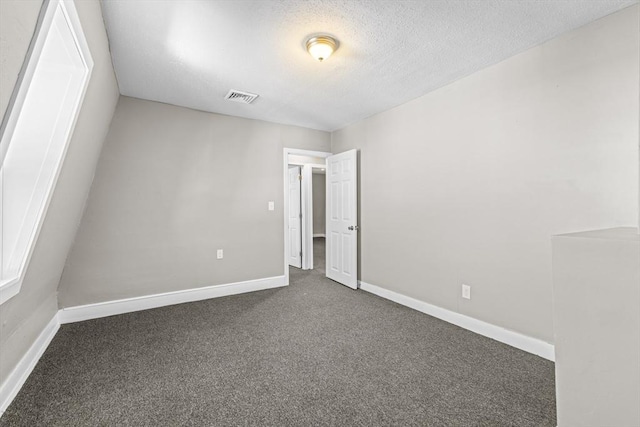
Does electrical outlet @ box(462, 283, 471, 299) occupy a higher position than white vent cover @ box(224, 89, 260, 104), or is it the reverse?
white vent cover @ box(224, 89, 260, 104)

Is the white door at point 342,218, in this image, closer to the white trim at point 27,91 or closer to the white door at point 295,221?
the white door at point 295,221

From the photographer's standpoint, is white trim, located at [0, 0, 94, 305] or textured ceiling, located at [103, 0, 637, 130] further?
textured ceiling, located at [103, 0, 637, 130]

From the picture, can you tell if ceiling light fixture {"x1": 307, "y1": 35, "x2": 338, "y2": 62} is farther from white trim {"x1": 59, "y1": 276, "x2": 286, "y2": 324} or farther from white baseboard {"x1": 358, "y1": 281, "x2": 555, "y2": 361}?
white trim {"x1": 59, "y1": 276, "x2": 286, "y2": 324}

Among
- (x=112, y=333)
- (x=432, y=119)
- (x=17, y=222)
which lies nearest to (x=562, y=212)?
(x=432, y=119)

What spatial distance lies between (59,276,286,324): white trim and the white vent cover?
2.34 m

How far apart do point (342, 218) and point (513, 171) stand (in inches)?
93.1

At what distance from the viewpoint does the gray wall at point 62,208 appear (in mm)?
1772

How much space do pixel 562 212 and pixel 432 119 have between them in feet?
5.03

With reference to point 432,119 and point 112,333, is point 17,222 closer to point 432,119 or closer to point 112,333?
point 112,333

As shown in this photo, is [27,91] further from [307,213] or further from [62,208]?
[307,213]

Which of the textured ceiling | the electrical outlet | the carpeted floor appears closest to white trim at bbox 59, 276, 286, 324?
the carpeted floor

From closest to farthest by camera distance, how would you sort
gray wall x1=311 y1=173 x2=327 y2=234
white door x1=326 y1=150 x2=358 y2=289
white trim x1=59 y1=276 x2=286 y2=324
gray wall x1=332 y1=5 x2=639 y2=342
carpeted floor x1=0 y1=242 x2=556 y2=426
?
carpeted floor x1=0 y1=242 x2=556 y2=426 → gray wall x1=332 y1=5 x2=639 y2=342 → white trim x1=59 y1=276 x2=286 y2=324 → white door x1=326 y1=150 x2=358 y2=289 → gray wall x1=311 y1=173 x2=327 y2=234

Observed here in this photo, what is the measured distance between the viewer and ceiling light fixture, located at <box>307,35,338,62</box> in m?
2.17

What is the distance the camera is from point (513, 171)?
2535 millimetres
